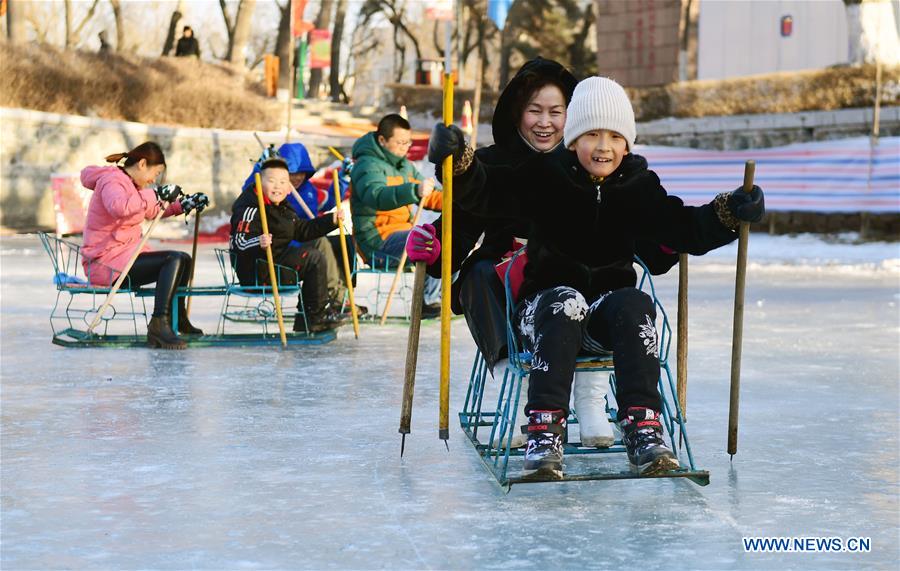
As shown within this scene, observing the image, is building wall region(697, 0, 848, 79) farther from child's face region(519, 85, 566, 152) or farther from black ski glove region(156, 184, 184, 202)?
child's face region(519, 85, 566, 152)

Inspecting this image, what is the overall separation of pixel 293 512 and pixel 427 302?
5527 mm

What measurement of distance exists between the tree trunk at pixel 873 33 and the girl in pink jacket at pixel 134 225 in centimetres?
1652

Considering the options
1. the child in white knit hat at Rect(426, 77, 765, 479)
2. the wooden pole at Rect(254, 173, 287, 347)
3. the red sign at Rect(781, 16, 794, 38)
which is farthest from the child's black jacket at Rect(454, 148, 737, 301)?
the red sign at Rect(781, 16, 794, 38)

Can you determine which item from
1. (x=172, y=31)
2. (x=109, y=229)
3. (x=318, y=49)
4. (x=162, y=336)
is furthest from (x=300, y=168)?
(x=172, y=31)

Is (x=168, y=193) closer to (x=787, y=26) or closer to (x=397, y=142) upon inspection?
(x=397, y=142)

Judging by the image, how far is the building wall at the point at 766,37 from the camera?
81.4ft

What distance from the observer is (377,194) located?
8594 millimetres

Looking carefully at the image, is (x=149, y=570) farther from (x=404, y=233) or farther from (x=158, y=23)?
(x=158, y=23)

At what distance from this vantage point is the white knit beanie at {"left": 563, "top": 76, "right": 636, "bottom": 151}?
13.9ft

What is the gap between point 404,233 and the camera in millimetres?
9086

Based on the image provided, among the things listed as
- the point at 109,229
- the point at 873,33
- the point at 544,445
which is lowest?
the point at 544,445

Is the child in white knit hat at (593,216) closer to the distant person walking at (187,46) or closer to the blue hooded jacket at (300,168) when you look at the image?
the blue hooded jacket at (300,168)

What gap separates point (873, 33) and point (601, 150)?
1898 centimetres

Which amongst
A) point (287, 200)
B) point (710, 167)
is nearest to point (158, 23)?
point (710, 167)
